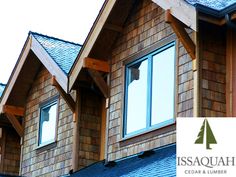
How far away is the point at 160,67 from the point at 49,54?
13.5ft

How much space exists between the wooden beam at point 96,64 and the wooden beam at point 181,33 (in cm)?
299

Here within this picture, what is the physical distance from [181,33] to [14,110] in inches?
303

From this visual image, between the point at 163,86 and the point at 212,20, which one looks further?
the point at 163,86

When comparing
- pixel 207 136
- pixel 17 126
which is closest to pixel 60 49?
pixel 17 126

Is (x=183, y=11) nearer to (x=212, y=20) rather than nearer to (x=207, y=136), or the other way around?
(x=212, y=20)

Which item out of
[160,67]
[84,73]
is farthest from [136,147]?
[84,73]

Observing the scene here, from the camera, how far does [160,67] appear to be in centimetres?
1329

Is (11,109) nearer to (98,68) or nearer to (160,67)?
(98,68)

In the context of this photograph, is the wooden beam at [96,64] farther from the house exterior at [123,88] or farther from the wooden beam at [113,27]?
the wooden beam at [113,27]

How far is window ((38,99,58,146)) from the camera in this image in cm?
1711

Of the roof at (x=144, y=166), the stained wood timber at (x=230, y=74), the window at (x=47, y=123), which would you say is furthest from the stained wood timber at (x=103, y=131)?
the stained wood timber at (x=230, y=74)

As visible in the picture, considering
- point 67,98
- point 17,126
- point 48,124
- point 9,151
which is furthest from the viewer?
point 9,151

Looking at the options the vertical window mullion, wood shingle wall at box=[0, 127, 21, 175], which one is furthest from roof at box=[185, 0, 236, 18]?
wood shingle wall at box=[0, 127, 21, 175]

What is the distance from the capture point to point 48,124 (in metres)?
17.4
